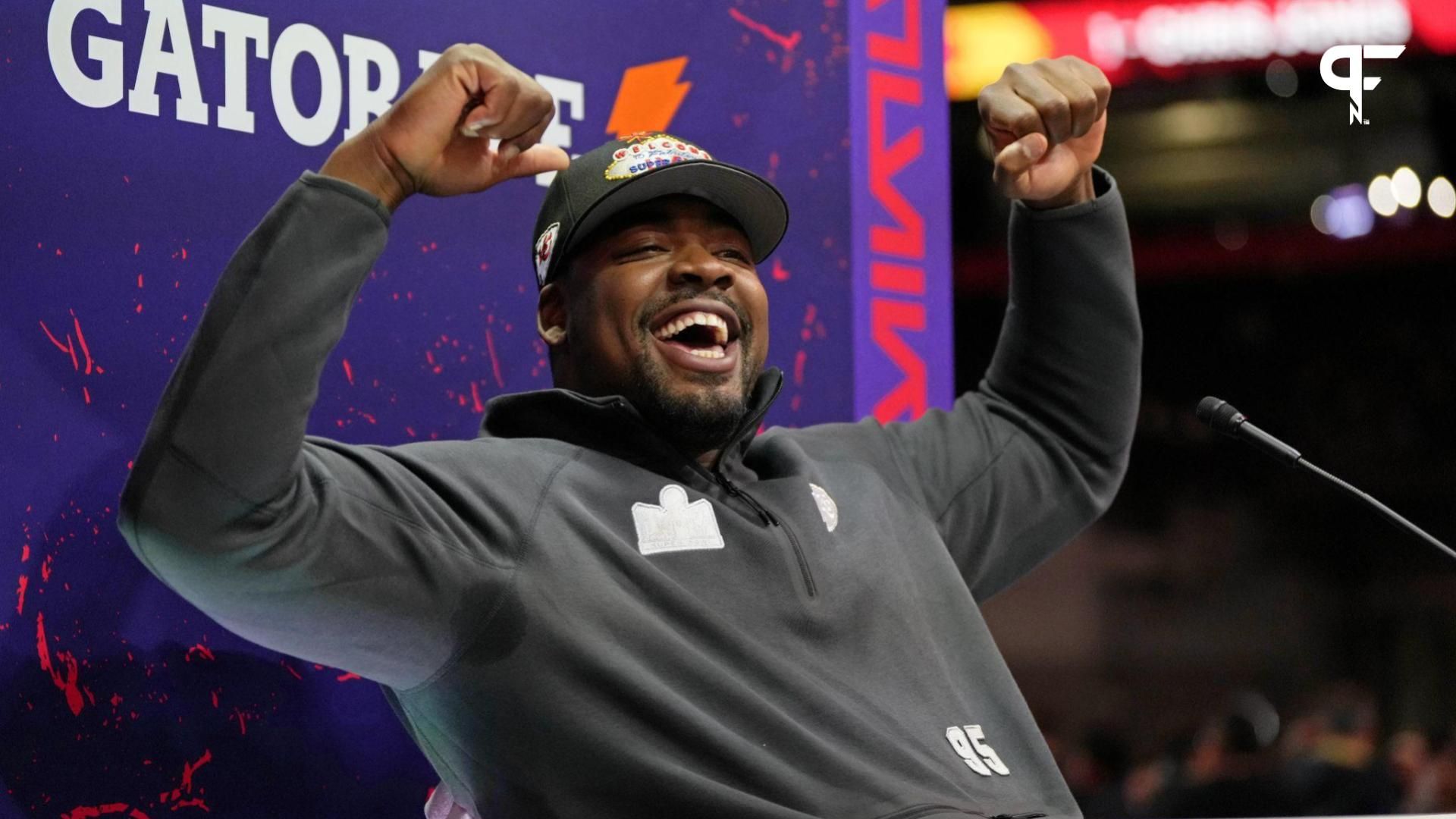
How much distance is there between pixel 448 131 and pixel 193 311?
19.9 inches

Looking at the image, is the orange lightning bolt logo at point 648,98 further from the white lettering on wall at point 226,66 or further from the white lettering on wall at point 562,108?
the white lettering on wall at point 226,66

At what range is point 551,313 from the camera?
6.22 feet

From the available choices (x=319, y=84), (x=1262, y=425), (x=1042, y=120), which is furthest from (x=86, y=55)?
(x=1262, y=425)

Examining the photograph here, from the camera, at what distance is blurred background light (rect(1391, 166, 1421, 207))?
7051mm

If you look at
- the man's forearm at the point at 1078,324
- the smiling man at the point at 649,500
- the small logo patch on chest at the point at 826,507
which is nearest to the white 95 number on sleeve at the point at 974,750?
the smiling man at the point at 649,500

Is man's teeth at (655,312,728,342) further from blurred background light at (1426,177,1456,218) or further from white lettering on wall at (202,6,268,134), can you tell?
blurred background light at (1426,177,1456,218)

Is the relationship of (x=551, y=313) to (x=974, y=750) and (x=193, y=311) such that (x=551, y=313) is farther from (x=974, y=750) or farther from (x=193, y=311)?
(x=974, y=750)

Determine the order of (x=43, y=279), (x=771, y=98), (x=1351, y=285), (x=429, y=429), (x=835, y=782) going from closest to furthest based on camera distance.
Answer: (x=835, y=782)
(x=43, y=279)
(x=429, y=429)
(x=771, y=98)
(x=1351, y=285)

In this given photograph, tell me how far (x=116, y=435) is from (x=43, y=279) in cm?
17

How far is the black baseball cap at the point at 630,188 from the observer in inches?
70.1

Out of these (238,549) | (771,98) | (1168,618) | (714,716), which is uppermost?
(771,98)

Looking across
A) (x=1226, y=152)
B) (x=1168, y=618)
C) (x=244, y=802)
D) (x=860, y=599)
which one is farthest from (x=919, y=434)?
(x=1168, y=618)

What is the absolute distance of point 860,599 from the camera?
173 cm

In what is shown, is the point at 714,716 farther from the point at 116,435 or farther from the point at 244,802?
the point at 116,435
